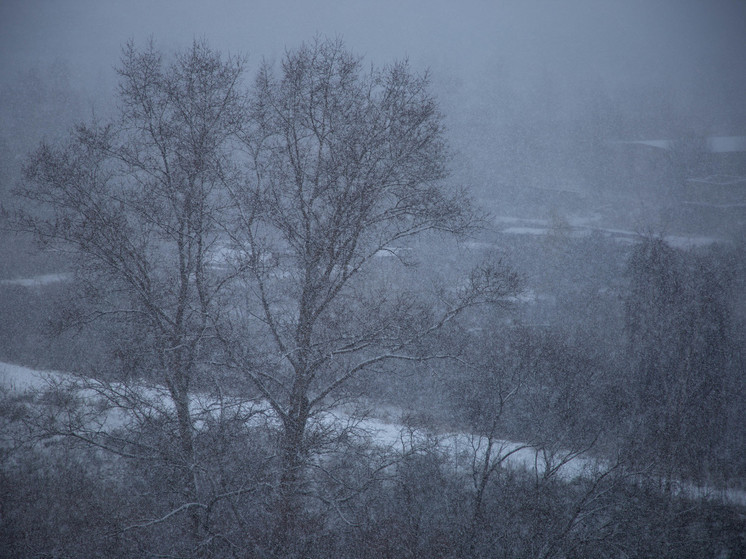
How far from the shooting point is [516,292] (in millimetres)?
6660

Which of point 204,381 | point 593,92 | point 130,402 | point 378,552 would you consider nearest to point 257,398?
point 204,381

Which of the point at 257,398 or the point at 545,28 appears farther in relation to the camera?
the point at 545,28

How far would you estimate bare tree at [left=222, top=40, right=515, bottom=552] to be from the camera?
21.7ft

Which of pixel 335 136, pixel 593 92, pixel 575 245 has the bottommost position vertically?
pixel 335 136

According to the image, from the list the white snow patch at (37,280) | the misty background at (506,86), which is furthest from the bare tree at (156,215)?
the white snow patch at (37,280)

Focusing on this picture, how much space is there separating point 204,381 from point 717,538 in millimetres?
12276

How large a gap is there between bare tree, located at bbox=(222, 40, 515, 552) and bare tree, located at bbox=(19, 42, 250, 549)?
0.61 metres

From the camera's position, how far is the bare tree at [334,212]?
6.60 meters

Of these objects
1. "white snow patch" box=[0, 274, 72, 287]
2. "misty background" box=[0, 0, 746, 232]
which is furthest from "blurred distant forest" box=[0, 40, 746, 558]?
"white snow patch" box=[0, 274, 72, 287]

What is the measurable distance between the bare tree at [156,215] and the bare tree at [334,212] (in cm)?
61

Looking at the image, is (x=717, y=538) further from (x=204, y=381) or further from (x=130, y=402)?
(x=130, y=402)

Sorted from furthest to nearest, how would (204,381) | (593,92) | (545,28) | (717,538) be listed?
1. (545,28)
2. (593,92)
3. (717,538)
4. (204,381)

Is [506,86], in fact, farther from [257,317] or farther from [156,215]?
[257,317]

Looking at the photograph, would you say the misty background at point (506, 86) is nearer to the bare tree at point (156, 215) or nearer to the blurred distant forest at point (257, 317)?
the bare tree at point (156, 215)
